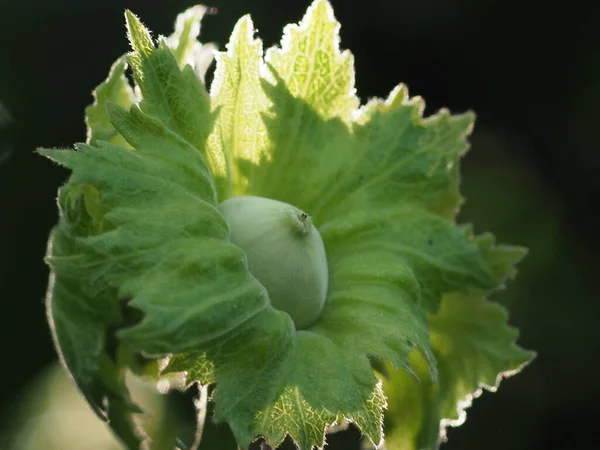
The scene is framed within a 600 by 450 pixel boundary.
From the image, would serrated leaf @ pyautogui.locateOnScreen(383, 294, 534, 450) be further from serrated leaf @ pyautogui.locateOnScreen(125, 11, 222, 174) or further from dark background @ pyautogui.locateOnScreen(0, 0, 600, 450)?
dark background @ pyautogui.locateOnScreen(0, 0, 600, 450)

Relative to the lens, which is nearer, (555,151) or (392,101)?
(392,101)

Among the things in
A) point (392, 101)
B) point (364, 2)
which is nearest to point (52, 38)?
point (364, 2)

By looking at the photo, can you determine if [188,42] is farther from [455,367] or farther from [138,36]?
[455,367]

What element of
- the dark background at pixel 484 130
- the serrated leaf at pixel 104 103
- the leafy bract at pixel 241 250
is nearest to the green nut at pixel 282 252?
the leafy bract at pixel 241 250

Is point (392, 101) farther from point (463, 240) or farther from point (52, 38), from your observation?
point (52, 38)

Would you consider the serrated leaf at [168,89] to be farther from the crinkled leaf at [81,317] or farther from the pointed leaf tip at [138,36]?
the crinkled leaf at [81,317]

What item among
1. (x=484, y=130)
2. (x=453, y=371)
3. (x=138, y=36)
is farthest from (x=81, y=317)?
(x=484, y=130)

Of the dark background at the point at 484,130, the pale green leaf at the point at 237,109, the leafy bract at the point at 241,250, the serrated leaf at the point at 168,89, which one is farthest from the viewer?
the dark background at the point at 484,130

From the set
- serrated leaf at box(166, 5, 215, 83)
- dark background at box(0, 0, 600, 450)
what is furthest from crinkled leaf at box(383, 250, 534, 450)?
dark background at box(0, 0, 600, 450)
